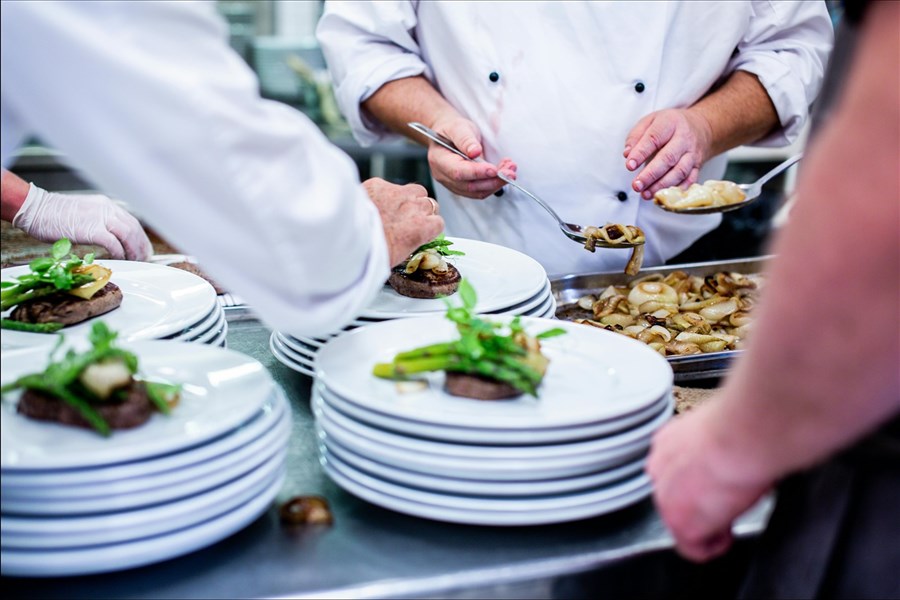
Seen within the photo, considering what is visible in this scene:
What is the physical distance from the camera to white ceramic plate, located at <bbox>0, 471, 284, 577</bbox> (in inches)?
39.4

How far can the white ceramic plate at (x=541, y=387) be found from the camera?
110 centimetres

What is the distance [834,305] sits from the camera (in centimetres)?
84

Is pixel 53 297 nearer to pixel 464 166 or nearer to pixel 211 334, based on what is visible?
pixel 211 334

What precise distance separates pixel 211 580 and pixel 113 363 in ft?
0.89

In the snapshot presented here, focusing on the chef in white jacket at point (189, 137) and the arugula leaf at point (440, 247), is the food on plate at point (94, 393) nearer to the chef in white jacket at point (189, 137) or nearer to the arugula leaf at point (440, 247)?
the chef in white jacket at point (189, 137)

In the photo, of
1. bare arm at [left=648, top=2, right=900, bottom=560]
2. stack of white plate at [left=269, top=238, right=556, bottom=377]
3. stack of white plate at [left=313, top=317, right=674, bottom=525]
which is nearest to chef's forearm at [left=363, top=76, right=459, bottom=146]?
stack of white plate at [left=269, top=238, right=556, bottom=377]

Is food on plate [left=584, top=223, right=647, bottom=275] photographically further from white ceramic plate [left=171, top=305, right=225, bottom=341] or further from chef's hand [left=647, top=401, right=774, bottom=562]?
chef's hand [left=647, top=401, right=774, bottom=562]

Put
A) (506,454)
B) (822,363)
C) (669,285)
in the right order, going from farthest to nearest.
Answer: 1. (669,285)
2. (506,454)
3. (822,363)

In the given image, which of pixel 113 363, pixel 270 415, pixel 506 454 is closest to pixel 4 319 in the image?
pixel 113 363

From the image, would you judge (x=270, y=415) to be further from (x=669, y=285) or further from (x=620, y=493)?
(x=669, y=285)

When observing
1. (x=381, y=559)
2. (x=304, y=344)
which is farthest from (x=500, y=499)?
(x=304, y=344)

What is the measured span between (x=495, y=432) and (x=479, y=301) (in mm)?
521

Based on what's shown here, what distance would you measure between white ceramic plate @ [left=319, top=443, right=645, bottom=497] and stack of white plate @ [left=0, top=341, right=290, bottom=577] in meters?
0.13

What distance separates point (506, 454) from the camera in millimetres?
1089
